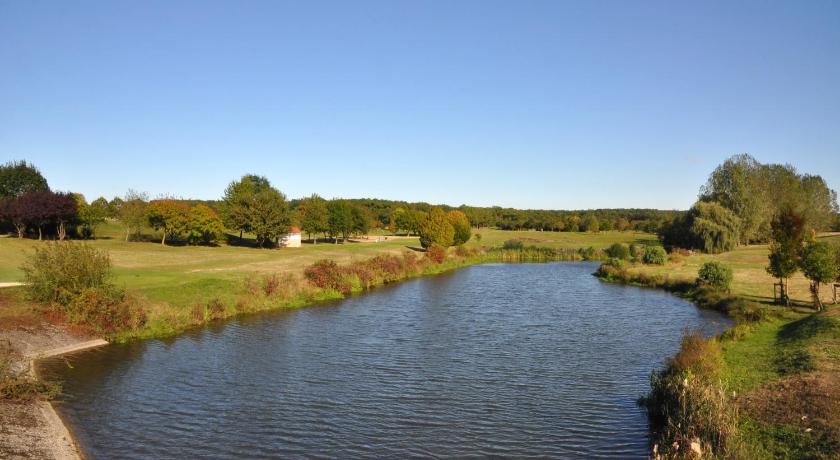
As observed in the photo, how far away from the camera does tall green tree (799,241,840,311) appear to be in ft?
108

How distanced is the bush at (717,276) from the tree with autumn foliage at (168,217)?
2426 inches

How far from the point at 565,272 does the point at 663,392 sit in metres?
52.8

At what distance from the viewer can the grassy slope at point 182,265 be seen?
35500 millimetres

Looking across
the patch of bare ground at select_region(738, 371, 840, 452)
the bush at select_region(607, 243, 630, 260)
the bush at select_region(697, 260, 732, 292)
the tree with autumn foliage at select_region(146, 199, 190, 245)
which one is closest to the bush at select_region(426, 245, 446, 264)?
the bush at select_region(607, 243, 630, 260)

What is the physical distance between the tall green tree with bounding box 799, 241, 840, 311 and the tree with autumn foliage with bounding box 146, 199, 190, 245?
67.5 metres

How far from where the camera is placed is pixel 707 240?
7562 centimetres

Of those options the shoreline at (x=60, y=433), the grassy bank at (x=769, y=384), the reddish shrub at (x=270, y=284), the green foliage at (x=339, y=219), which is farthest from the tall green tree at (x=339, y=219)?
the shoreline at (x=60, y=433)

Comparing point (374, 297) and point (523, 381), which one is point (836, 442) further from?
point (374, 297)

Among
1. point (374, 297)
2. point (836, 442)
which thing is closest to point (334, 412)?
point (836, 442)

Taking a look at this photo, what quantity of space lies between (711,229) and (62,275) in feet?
246

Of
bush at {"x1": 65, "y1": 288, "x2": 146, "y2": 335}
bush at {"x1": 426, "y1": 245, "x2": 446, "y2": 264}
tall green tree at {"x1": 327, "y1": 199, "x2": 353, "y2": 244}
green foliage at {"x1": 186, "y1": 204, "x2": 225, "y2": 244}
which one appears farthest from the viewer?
tall green tree at {"x1": 327, "y1": 199, "x2": 353, "y2": 244}

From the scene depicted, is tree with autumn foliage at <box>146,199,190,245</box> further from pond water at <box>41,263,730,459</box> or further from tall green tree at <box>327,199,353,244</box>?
pond water at <box>41,263,730,459</box>

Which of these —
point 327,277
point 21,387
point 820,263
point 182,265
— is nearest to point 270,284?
point 327,277

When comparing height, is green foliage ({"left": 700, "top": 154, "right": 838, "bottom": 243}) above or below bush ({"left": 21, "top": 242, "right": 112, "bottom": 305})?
above
